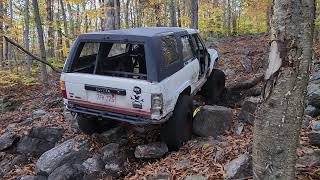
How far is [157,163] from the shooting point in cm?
558

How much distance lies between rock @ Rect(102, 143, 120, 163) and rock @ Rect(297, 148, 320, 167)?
116 inches

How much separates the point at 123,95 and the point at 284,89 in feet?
10.2

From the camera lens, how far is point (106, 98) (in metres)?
5.56

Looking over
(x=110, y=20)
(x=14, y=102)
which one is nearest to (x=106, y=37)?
(x=110, y=20)

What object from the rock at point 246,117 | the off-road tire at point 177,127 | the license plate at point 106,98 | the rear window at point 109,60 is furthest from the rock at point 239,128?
the license plate at point 106,98

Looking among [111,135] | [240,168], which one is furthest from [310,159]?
[111,135]

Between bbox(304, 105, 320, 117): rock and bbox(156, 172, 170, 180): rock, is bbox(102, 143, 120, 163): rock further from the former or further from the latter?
bbox(304, 105, 320, 117): rock

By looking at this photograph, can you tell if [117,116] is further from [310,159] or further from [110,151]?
[310,159]

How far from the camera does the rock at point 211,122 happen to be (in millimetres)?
6324

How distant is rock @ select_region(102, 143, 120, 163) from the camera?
588cm

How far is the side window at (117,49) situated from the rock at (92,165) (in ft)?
6.58

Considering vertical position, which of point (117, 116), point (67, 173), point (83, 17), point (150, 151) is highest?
point (83, 17)

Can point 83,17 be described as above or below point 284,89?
above

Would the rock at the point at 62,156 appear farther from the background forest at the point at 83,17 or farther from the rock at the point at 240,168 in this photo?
the background forest at the point at 83,17
